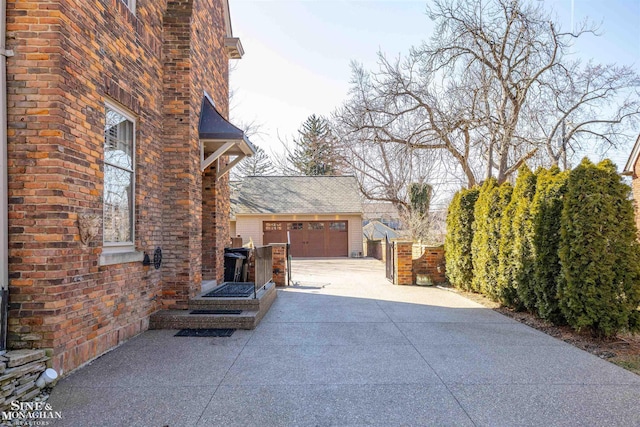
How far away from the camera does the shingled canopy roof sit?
22.0 meters

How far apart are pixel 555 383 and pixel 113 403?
409 centimetres

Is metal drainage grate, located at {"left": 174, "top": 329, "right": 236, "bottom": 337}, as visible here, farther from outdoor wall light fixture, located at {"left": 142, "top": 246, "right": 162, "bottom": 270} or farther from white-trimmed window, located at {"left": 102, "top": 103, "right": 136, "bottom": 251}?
white-trimmed window, located at {"left": 102, "top": 103, "right": 136, "bottom": 251}

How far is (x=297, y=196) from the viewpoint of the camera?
75.8 feet

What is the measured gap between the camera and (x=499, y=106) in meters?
13.1

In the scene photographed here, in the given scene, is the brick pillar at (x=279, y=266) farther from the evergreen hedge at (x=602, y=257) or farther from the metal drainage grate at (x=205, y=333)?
the evergreen hedge at (x=602, y=257)

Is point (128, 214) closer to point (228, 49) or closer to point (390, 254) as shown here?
point (228, 49)

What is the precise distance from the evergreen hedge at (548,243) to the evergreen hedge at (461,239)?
3015 millimetres

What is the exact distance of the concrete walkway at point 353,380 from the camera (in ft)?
9.96

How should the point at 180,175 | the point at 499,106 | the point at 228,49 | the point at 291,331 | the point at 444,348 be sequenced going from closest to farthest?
the point at 444,348, the point at 291,331, the point at 180,175, the point at 228,49, the point at 499,106

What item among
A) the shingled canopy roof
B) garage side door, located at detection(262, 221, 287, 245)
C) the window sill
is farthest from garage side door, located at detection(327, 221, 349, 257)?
the window sill

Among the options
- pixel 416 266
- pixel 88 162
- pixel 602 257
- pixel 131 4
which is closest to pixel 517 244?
pixel 602 257

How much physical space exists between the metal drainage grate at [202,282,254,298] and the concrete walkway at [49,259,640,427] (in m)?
0.98

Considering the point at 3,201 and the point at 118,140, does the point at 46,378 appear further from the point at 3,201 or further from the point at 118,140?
the point at 118,140

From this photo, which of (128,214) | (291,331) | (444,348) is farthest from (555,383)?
(128,214)
